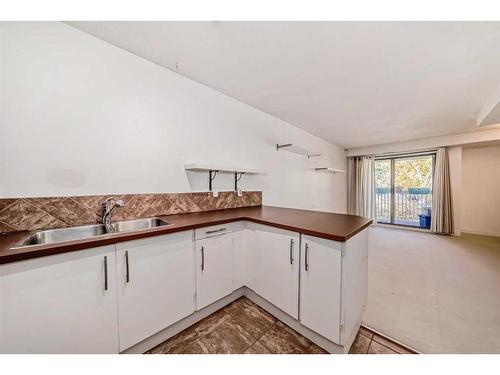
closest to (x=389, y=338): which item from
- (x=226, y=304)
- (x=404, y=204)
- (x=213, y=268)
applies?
(x=226, y=304)

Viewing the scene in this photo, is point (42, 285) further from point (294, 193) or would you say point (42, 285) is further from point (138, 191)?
point (294, 193)

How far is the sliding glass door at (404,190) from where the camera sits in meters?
4.68

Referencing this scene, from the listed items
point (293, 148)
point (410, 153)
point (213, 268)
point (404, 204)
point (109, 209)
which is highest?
point (410, 153)

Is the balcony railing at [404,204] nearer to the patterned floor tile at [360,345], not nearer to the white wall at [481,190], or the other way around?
the white wall at [481,190]

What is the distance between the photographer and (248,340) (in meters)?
1.34

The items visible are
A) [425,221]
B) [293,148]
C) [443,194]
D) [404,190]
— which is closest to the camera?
[293,148]

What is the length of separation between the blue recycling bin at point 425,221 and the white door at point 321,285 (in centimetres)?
520

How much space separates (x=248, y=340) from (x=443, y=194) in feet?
17.7

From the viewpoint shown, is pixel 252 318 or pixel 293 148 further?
pixel 293 148

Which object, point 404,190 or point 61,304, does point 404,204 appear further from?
point 61,304

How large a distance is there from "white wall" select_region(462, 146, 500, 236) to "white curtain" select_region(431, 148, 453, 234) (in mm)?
712

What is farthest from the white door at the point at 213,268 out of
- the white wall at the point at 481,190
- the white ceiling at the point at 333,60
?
the white wall at the point at 481,190
